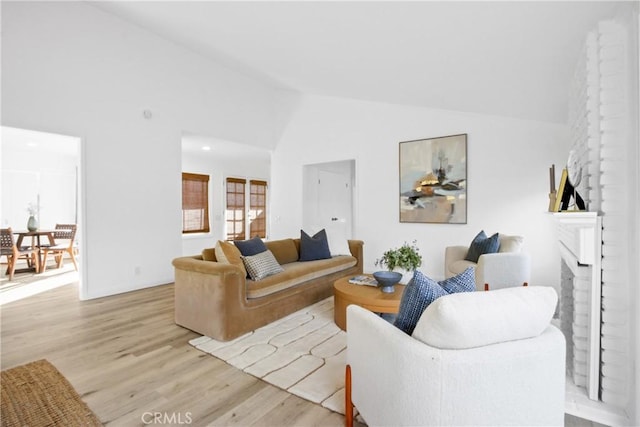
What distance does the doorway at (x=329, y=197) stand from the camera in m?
6.39

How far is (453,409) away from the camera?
1.17 meters

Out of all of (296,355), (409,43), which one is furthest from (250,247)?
(409,43)

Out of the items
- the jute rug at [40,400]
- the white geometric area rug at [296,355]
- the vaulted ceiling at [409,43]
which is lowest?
the jute rug at [40,400]

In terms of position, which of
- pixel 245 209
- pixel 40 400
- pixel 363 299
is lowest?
pixel 40 400

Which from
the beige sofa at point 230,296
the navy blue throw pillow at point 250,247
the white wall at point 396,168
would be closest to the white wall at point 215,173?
the white wall at point 396,168

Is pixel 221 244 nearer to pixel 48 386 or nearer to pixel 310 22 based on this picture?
pixel 48 386

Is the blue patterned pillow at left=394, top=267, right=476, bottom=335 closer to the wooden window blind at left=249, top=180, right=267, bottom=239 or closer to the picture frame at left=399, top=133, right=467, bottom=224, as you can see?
the picture frame at left=399, top=133, right=467, bottom=224

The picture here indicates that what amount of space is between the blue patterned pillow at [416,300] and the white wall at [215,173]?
5676 mm

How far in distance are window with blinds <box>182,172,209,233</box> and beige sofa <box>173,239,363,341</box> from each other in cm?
444

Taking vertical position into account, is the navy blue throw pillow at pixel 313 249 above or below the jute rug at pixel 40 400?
above

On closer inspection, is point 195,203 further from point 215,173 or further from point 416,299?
point 416,299

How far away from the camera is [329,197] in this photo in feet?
22.1

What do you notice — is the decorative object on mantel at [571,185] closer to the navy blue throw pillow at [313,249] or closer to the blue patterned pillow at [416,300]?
the blue patterned pillow at [416,300]

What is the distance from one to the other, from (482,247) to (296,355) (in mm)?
2486
